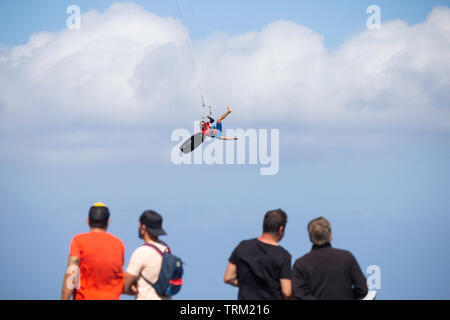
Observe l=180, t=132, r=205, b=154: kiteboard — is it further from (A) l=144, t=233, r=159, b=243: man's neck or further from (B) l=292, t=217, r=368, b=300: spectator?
(B) l=292, t=217, r=368, b=300: spectator

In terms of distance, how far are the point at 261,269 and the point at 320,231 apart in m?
1.06

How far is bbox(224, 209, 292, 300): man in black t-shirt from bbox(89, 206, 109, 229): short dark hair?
2.00 meters

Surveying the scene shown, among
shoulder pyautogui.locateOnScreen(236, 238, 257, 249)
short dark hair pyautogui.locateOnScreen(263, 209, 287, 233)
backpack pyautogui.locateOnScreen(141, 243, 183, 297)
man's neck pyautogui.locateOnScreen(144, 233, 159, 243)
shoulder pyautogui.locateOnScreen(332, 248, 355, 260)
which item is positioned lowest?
backpack pyautogui.locateOnScreen(141, 243, 183, 297)

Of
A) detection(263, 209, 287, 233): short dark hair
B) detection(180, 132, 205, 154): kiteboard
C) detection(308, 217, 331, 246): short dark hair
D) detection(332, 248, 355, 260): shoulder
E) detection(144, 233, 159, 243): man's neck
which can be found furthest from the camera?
detection(180, 132, 205, 154): kiteboard

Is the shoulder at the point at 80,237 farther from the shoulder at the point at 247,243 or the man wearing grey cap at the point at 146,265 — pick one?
the shoulder at the point at 247,243

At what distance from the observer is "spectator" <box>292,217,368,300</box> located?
33.4ft

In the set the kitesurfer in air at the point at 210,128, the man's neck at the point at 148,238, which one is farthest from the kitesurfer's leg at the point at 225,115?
the man's neck at the point at 148,238

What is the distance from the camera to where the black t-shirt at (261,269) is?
10.4 m

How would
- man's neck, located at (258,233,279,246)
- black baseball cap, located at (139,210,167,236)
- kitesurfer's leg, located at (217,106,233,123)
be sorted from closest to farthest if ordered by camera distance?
man's neck, located at (258,233,279,246) < black baseball cap, located at (139,210,167,236) < kitesurfer's leg, located at (217,106,233,123)

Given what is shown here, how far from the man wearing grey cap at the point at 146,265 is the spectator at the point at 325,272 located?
6.94ft

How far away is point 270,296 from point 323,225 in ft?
4.41

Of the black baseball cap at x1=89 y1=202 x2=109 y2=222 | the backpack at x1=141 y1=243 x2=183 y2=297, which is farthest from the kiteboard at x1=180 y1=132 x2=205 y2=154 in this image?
the black baseball cap at x1=89 y1=202 x2=109 y2=222
